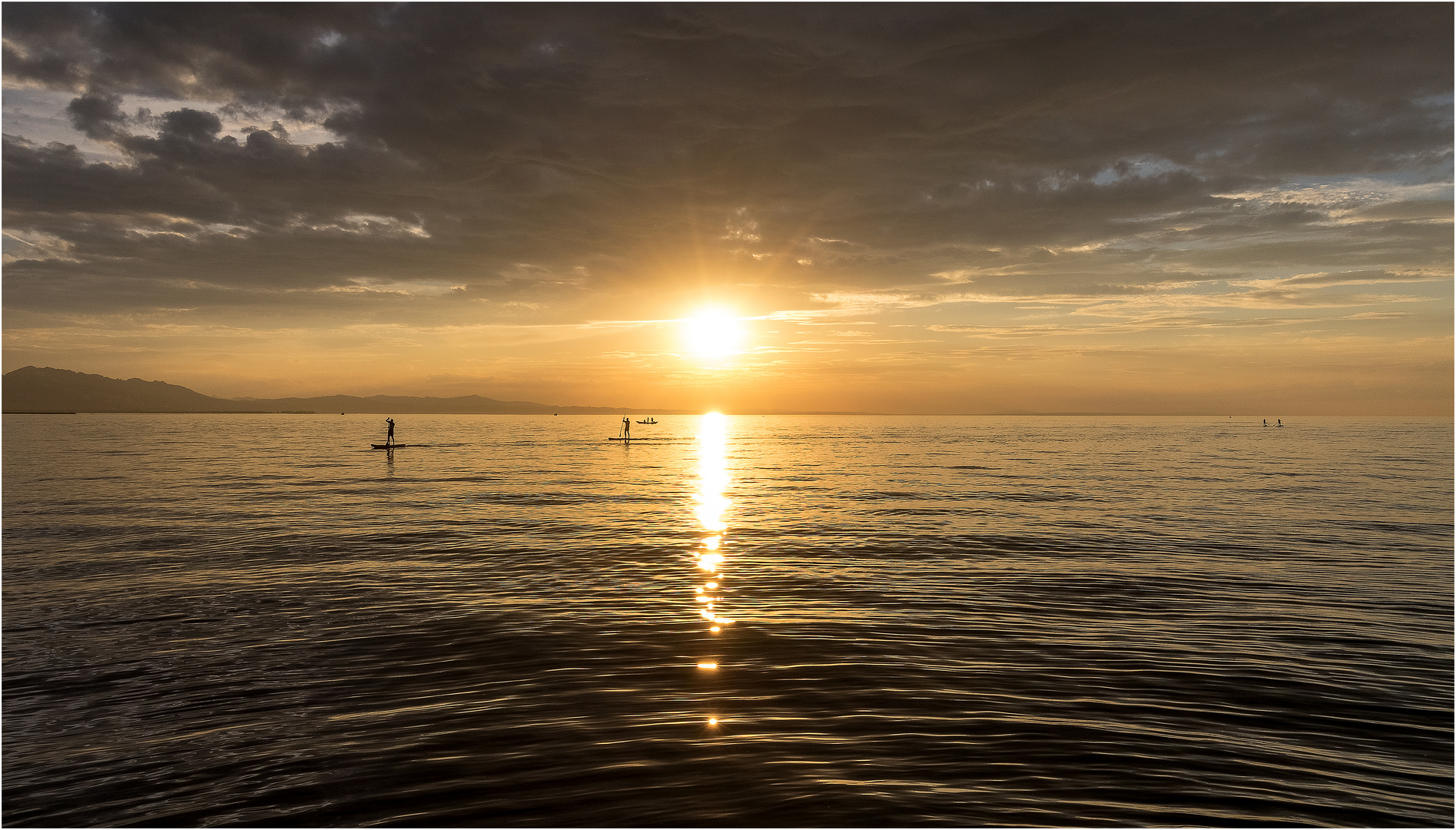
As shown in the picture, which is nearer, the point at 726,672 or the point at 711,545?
the point at 726,672

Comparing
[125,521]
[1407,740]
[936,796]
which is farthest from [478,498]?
[1407,740]

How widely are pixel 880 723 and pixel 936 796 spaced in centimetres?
211

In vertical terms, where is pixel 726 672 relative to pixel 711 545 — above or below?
above

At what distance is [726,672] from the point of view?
13.4 m

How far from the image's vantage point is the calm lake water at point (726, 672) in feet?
29.8

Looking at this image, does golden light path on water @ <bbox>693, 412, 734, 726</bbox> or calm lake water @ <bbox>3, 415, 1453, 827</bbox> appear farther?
golden light path on water @ <bbox>693, 412, 734, 726</bbox>

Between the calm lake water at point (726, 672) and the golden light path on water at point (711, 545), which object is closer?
the calm lake water at point (726, 672)

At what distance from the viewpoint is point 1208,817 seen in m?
8.57

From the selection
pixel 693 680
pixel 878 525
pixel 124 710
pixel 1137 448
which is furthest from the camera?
pixel 1137 448

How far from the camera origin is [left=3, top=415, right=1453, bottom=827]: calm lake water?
907 cm

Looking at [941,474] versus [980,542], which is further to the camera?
[941,474]

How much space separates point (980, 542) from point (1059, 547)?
110 inches

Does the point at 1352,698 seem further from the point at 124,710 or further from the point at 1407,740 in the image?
the point at 124,710

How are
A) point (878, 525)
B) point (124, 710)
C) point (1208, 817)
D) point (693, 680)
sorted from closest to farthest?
point (1208, 817) < point (124, 710) < point (693, 680) < point (878, 525)
